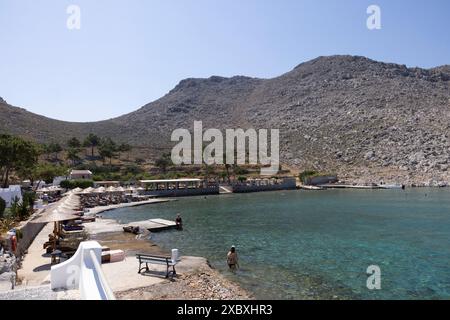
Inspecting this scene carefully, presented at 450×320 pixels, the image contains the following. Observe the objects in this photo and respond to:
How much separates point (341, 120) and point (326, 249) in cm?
11071

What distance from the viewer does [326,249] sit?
2178cm

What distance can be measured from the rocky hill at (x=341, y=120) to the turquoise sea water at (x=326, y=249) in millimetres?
61708

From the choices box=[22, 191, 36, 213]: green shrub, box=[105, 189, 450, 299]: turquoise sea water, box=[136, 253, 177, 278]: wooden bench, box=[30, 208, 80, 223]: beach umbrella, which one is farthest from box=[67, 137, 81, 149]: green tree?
box=[136, 253, 177, 278]: wooden bench

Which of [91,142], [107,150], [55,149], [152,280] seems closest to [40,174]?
[55,149]

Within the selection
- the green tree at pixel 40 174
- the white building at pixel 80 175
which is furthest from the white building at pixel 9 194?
the white building at pixel 80 175

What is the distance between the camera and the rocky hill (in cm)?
9775

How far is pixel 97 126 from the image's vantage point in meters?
138

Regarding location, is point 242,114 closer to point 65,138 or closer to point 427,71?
point 65,138

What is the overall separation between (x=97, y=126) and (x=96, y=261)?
13606cm

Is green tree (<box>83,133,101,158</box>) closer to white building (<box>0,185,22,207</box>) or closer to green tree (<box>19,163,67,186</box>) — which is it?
green tree (<box>19,163,67,186</box>)

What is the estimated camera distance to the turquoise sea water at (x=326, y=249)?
14.7 metres

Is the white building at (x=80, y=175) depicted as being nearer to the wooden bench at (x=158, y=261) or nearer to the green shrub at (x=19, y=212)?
the green shrub at (x=19, y=212)

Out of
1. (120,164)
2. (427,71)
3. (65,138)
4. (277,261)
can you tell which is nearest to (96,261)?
(277,261)

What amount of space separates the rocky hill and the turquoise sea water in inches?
2429
